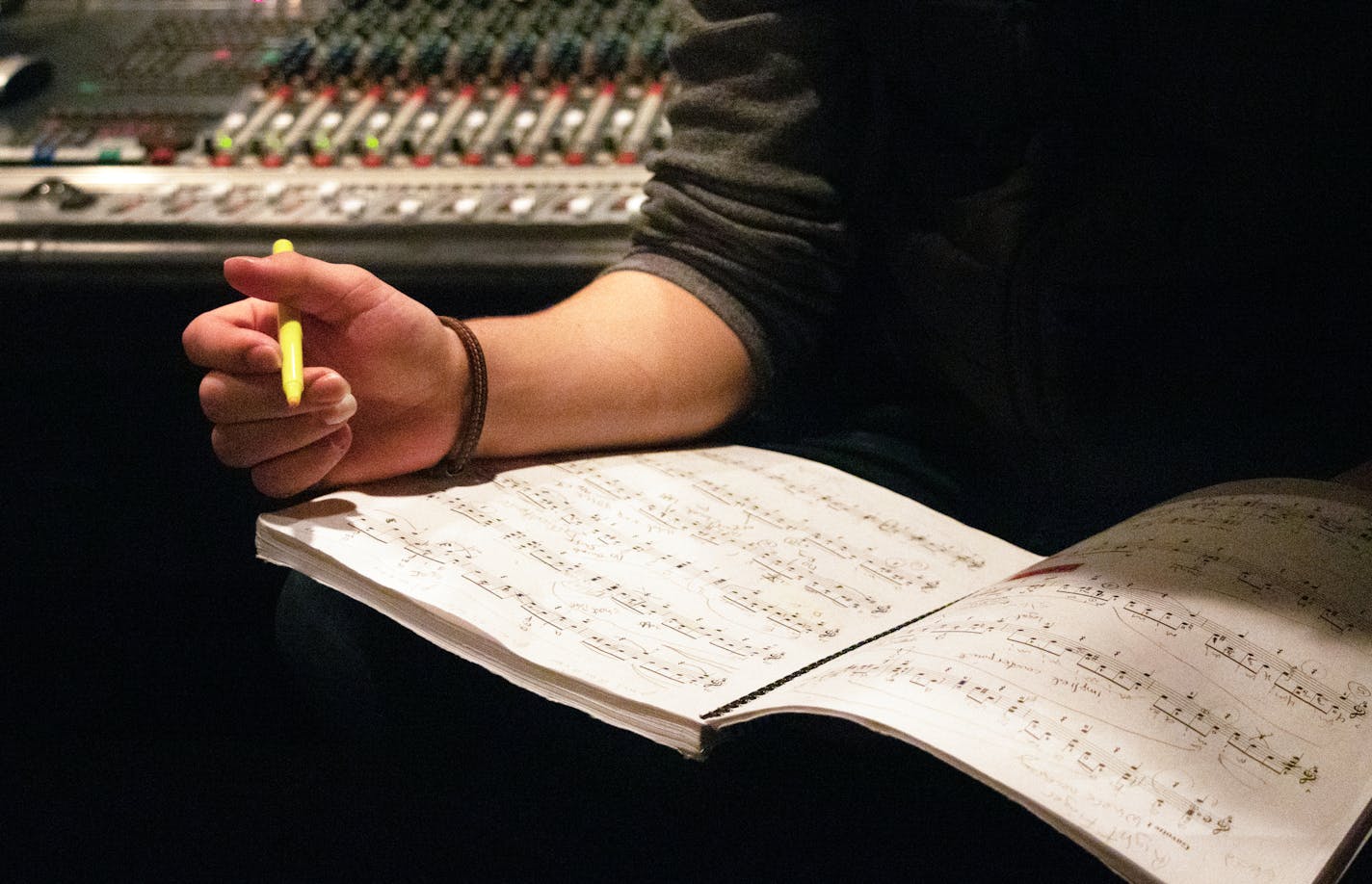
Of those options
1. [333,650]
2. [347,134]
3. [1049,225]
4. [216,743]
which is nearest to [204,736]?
[216,743]

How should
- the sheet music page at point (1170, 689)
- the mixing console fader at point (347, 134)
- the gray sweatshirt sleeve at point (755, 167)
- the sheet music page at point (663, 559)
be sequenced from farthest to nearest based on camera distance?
the mixing console fader at point (347, 134) → the gray sweatshirt sleeve at point (755, 167) → the sheet music page at point (663, 559) → the sheet music page at point (1170, 689)

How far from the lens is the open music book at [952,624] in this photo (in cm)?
41

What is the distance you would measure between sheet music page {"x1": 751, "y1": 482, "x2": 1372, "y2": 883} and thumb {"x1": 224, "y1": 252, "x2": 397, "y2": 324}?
29 centimetres

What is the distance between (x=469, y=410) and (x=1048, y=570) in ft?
A: 1.01

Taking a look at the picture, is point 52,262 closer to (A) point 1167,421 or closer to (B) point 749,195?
(B) point 749,195

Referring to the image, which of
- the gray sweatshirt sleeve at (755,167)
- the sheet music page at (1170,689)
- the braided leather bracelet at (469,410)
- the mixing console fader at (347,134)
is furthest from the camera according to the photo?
the mixing console fader at (347,134)

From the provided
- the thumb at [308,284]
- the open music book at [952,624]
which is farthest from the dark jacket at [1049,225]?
the thumb at [308,284]

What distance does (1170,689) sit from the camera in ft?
1.50

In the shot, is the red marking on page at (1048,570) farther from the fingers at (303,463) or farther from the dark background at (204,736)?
the fingers at (303,463)

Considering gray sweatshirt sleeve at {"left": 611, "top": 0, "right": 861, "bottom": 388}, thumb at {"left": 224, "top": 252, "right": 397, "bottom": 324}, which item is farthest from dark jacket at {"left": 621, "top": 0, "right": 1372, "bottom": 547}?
thumb at {"left": 224, "top": 252, "right": 397, "bottom": 324}

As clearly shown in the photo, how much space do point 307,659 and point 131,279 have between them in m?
0.52

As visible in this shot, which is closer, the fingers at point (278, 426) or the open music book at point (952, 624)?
the open music book at point (952, 624)

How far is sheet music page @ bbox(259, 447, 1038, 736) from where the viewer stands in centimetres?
51

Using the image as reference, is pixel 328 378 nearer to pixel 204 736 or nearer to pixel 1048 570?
pixel 1048 570
